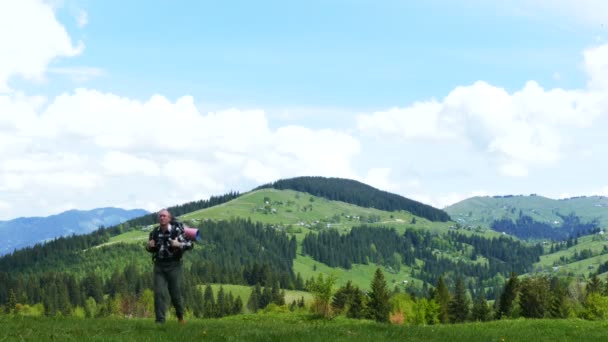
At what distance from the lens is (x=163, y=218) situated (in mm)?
20219

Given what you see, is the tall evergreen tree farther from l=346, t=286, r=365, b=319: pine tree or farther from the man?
the man

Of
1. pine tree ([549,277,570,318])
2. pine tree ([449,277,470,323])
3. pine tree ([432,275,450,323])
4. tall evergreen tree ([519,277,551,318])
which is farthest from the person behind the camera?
pine tree ([432,275,450,323])

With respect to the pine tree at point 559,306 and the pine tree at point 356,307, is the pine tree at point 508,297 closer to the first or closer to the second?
the pine tree at point 559,306

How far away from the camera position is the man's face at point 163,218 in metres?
20.1

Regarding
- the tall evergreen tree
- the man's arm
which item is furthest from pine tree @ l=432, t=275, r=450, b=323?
the man's arm

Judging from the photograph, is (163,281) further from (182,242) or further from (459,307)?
(459,307)

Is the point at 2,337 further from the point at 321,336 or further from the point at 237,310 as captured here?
the point at 237,310

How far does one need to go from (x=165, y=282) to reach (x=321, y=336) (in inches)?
306

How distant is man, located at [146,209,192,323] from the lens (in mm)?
20531

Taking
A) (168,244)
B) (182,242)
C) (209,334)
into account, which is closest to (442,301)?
(182,242)

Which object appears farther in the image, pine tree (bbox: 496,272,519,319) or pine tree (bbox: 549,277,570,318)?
pine tree (bbox: 496,272,519,319)

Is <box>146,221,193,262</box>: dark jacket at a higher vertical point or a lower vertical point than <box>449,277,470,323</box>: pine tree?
higher

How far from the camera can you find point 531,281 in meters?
115

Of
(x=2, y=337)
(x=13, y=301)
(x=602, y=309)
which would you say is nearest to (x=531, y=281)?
(x=602, y=309)
